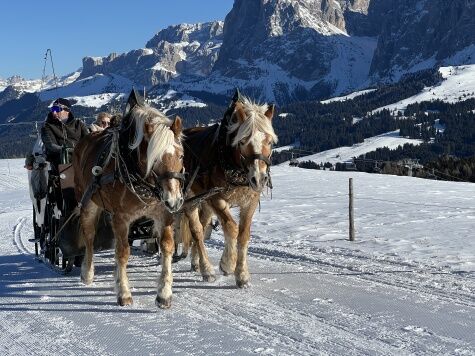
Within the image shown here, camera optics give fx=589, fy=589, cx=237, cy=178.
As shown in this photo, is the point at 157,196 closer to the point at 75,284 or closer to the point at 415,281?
the point at 75,284

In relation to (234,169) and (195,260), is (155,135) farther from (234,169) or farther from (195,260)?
(195,260)

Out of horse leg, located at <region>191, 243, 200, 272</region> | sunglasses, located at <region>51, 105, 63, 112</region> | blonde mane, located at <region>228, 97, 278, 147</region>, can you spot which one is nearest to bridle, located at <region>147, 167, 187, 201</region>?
blonde mane, located at <region>228, 97, 278, 147</region>

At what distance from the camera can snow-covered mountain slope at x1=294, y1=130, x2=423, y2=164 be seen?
546ft

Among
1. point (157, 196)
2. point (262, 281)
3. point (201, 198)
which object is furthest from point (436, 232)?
point (157, 196)

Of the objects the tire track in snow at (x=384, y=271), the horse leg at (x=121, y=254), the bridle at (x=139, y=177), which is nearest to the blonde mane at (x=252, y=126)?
the bridle at (x=139, y=177)

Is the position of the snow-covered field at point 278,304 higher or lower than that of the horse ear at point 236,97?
lower

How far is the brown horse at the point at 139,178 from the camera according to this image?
6.33 meters

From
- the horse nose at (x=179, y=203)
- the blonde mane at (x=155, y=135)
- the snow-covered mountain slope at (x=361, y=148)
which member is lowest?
the horse nose at (x=179, y=203)

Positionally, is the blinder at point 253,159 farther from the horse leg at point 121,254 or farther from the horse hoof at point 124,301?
the horse hoof at point 124,301

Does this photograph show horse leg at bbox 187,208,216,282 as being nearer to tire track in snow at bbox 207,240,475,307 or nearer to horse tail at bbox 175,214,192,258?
horse tail at bbox 175,214,192,258

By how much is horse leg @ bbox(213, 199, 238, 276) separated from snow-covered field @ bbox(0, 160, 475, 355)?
17cm

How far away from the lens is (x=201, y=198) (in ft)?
24.4

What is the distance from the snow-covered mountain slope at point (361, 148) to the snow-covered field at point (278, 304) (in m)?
151

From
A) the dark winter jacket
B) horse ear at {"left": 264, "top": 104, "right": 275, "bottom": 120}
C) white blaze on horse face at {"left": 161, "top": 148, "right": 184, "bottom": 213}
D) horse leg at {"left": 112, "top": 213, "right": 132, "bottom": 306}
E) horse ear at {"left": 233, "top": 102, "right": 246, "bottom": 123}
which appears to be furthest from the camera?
the dark winter jacket
